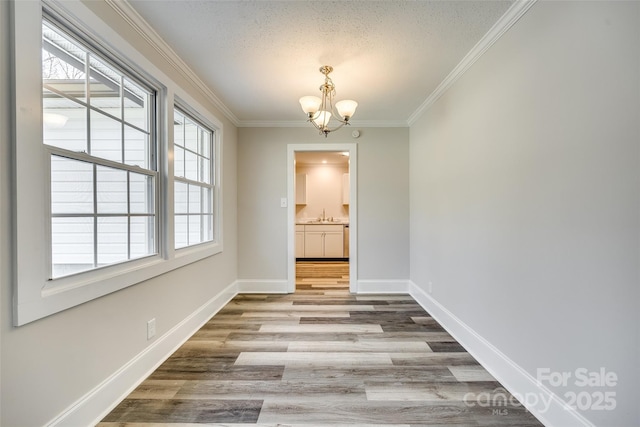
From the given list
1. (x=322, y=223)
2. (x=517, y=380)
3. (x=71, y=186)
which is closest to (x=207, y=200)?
(x=71, y=186)

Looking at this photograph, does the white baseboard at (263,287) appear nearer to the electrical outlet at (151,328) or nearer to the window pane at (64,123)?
the electrical outlet at (151,328)

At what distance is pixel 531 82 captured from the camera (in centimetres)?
149

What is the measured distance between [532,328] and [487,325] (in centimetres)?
43

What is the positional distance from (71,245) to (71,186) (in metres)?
0.30

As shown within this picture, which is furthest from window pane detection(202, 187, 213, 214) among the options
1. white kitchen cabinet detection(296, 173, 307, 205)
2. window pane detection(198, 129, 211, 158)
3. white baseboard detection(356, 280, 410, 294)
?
white kitchen cabinet detection(296, 173, 307, 205)

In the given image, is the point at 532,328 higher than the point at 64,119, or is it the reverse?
the point at 64,119

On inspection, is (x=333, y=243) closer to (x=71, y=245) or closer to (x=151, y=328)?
(x=151, y=328)

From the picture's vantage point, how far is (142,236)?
6.15 feet

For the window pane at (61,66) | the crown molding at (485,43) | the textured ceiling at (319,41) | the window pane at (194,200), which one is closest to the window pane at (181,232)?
the window pane at (194,200)

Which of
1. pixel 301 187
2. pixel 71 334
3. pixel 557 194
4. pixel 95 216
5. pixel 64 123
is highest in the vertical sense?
pixel 301 187

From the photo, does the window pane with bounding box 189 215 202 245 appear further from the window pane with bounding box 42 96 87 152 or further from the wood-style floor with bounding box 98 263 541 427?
the window pane with bounding box 42 96 87 152

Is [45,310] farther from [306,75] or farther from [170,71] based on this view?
[306,75]

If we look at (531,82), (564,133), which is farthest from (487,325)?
(531,82)

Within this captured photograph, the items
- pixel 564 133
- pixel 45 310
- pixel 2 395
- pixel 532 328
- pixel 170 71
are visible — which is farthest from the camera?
pixel 170 71
